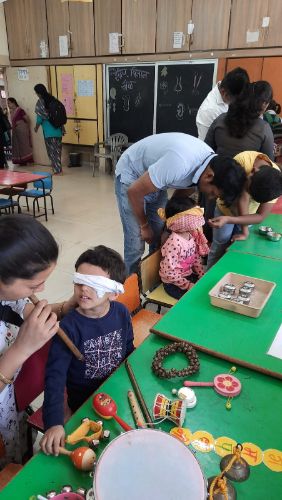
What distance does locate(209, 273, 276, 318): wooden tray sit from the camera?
51.3 inches

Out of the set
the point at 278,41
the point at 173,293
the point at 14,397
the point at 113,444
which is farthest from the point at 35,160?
the point at 113,444

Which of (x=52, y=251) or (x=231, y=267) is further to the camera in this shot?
(x=231, y=267)

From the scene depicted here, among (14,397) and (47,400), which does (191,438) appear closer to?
(47,400)

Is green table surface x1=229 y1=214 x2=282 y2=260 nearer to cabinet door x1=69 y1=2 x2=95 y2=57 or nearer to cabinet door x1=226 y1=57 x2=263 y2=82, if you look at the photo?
cabinet door x1=226 y1=57 x2=263 y2=82

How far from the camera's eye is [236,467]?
762 millimetres

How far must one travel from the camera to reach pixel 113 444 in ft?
2.09

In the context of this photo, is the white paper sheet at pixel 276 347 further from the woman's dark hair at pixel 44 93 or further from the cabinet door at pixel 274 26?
the woman's dark hair at pixel 44 93

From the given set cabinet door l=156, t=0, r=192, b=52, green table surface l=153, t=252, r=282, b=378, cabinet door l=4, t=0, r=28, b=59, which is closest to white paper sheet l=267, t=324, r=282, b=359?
green table surface l=153, t=252, r=282, b=378

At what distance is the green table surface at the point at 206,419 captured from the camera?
73cm

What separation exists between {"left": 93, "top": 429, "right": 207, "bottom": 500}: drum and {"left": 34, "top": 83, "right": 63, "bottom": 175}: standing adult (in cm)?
682

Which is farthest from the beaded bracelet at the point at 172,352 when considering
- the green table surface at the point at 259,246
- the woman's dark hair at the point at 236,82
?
the woman's dark hair at the point at 236,82

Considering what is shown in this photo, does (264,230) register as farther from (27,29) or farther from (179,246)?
(27,29)

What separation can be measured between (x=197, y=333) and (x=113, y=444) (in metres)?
0.61

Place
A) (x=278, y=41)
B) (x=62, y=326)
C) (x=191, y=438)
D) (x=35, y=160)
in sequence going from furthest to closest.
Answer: (x=35, y=160) < (x=278, y=41) < (x=62, y=326) < (x=191, y=438)
